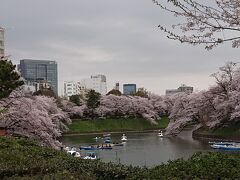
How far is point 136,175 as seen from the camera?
5.20 m

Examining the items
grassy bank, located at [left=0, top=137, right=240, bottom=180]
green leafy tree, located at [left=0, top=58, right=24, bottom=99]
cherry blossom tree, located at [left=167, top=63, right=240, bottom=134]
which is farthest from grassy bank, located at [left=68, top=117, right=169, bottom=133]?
grassy bank, located at [left=0, top=137, right=240, bottom=180]

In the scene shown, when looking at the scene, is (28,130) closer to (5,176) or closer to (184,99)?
(5,176)

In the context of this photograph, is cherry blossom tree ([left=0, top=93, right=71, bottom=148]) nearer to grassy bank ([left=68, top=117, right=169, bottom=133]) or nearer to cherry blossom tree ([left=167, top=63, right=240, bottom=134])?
cherry blossom tree ([left=167, top=63, right=240, bottom=134])

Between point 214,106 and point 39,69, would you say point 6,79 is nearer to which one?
point 214,106

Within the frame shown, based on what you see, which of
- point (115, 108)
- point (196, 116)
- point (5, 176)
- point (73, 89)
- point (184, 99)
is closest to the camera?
point (5, 176)

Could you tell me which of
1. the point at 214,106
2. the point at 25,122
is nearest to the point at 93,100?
the point at 214,106

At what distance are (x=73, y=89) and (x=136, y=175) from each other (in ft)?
431

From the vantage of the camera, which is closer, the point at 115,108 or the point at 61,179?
the point at 61,179

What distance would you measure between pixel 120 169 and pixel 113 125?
2130 inches

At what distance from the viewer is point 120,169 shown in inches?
228

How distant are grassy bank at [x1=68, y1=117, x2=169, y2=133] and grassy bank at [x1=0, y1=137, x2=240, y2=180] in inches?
1926

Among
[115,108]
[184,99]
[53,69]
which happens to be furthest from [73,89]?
[184,99]

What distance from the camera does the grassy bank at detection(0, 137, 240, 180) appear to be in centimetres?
471

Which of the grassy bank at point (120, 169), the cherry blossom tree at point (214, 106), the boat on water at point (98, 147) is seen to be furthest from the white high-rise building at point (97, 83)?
the grassy bank at point (120, 169)
